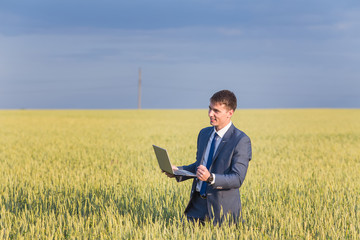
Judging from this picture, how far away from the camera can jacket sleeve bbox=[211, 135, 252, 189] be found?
3.64 m

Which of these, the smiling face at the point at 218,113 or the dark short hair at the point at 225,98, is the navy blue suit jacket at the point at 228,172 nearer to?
the smiling face at the point at 218,113

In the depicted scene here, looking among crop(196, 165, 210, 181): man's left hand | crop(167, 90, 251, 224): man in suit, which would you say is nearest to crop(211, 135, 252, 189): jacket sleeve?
crop(167, 90, 251, 224): man in suit

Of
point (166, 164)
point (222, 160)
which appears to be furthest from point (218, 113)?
point (166, 164)

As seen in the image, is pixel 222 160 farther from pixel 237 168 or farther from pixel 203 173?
pixel 203 173

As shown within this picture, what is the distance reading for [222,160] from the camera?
379cm

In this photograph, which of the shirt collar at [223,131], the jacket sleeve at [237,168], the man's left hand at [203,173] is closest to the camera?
the man's left hand at [203,173]

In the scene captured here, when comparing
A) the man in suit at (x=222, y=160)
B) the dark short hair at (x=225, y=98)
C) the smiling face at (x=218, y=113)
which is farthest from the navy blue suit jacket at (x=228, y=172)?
the dark short hair at (x=225, y=98)

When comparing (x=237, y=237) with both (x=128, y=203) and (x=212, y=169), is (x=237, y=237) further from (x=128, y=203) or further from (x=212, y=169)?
(x=128, y=203)

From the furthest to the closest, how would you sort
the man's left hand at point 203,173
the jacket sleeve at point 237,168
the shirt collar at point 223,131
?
the shirt collar at point 223,131, the jacket sleeve at point 237,168, the man's left hand at point 203,173

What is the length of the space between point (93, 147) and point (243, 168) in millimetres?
10929

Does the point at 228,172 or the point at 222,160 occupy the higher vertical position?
the point at 222,160

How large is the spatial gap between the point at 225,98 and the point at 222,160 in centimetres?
57

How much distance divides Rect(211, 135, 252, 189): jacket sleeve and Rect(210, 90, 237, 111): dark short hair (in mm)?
329

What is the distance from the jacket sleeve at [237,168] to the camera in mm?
3645
